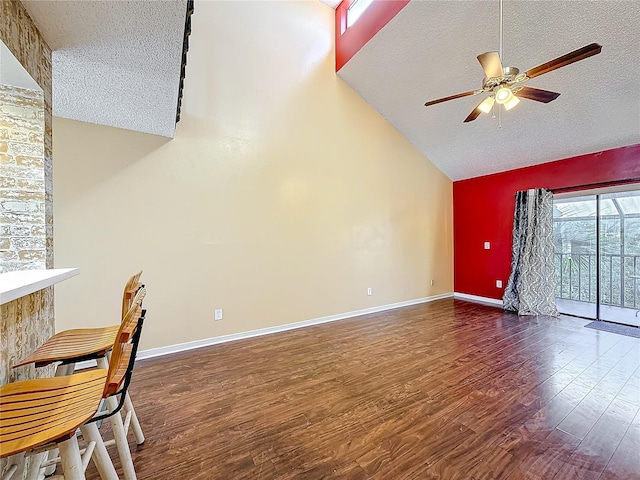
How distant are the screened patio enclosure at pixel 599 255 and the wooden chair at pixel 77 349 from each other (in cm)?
568

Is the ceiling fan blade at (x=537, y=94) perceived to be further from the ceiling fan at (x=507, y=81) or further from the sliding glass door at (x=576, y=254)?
the sliding glass door at (x=576, y=254)

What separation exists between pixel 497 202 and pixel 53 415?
228 inches

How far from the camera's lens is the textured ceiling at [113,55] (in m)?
1.32

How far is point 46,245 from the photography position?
1.44 m

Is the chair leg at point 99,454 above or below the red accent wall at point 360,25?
below

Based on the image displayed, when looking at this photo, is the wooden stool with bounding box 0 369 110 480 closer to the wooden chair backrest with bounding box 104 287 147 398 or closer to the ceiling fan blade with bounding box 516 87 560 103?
the wooden chair backrest with bounding box 104 287 147 398

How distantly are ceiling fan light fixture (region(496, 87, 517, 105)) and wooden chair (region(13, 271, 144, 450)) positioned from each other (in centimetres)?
297

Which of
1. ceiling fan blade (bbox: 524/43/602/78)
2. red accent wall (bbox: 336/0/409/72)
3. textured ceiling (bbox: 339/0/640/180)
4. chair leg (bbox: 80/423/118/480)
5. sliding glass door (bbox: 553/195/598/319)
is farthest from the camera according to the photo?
sliding glass door (bbox: 553/195/598/319)

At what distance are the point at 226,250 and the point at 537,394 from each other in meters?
3.15

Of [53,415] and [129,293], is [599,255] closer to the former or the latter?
[129,293]

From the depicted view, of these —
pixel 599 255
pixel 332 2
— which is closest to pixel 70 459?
pixel 332 2

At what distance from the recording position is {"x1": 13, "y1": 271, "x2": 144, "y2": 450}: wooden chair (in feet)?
3.83

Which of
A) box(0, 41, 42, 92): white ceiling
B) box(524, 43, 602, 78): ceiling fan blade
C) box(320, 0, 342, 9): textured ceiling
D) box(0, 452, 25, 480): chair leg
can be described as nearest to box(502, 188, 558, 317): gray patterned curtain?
box(524, 43, 602, 78): ceiling fan blade

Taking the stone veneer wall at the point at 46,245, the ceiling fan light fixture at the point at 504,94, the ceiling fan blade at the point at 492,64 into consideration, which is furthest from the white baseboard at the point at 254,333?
the ceiling fan blade at the point at 492,64
